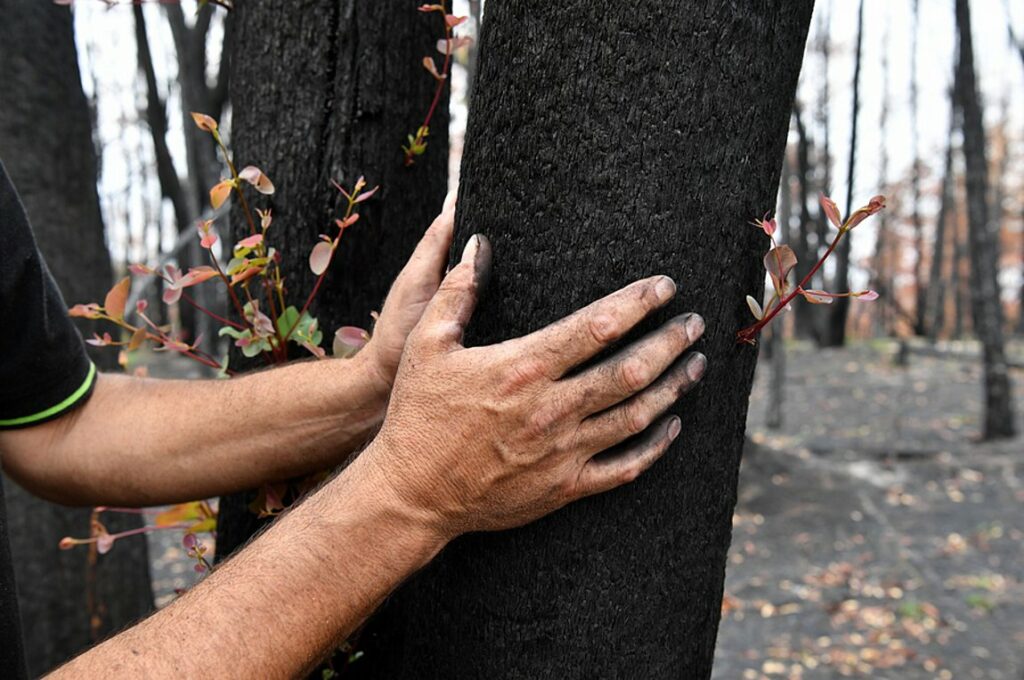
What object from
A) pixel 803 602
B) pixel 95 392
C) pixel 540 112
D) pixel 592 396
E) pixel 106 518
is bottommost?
pixel 803 602

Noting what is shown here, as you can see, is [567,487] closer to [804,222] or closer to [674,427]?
[674,427]

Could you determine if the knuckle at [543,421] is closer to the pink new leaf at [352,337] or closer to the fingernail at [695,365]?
the fingernail at [695,365]

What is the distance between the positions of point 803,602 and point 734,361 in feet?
17.3

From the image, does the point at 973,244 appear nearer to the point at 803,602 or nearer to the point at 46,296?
the point at 803,602

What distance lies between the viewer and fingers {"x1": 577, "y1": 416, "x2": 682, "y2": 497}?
1133 mm

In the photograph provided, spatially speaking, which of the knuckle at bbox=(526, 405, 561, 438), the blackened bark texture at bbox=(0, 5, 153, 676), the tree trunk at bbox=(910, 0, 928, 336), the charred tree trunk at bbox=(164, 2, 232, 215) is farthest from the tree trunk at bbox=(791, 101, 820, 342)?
the knuckle at bbox=(526, 405, 561, 438)

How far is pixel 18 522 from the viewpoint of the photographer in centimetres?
367

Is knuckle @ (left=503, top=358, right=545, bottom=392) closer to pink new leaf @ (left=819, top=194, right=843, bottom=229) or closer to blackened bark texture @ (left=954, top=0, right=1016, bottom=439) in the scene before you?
pink new leaf @ (left=819, top=194, right=843, bottom=229)

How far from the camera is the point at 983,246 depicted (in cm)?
909

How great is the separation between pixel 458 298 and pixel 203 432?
0.84m

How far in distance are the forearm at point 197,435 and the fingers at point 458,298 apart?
43 centimetres

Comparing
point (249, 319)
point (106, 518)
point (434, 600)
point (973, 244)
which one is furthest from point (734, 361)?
point (973, 244)

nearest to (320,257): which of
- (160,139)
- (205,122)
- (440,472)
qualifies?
(205,122)

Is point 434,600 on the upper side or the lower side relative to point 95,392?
lower
